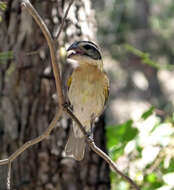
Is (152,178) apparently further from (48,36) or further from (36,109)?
(48,36)

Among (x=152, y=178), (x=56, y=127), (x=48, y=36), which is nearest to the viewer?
(x=48, y=36)

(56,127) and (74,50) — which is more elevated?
(74,50)

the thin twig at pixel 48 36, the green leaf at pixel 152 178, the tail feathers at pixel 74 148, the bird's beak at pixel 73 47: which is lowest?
the green leaf at pixel 152 178

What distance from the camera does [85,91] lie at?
3.93m

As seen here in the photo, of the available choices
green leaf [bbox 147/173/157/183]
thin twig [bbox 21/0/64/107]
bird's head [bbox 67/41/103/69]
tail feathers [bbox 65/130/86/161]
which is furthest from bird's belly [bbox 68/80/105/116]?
thin twig [bbox 21/0/64/107]

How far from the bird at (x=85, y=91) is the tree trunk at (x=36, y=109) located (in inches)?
6.5

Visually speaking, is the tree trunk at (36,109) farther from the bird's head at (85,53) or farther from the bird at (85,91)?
the bird's head at (85,53)

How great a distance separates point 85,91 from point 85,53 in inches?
17.5

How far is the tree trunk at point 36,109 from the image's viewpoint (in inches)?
157

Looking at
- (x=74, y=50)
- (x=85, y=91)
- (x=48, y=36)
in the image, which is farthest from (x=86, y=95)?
(x=48, y=36)

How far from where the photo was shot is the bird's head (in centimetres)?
338

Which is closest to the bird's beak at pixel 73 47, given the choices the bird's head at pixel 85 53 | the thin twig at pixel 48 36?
the bird's head at pixel 85 53

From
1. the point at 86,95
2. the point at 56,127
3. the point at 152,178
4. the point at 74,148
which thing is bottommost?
the point at 152,178

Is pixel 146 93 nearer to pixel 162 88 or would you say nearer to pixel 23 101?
pixel 162 88
